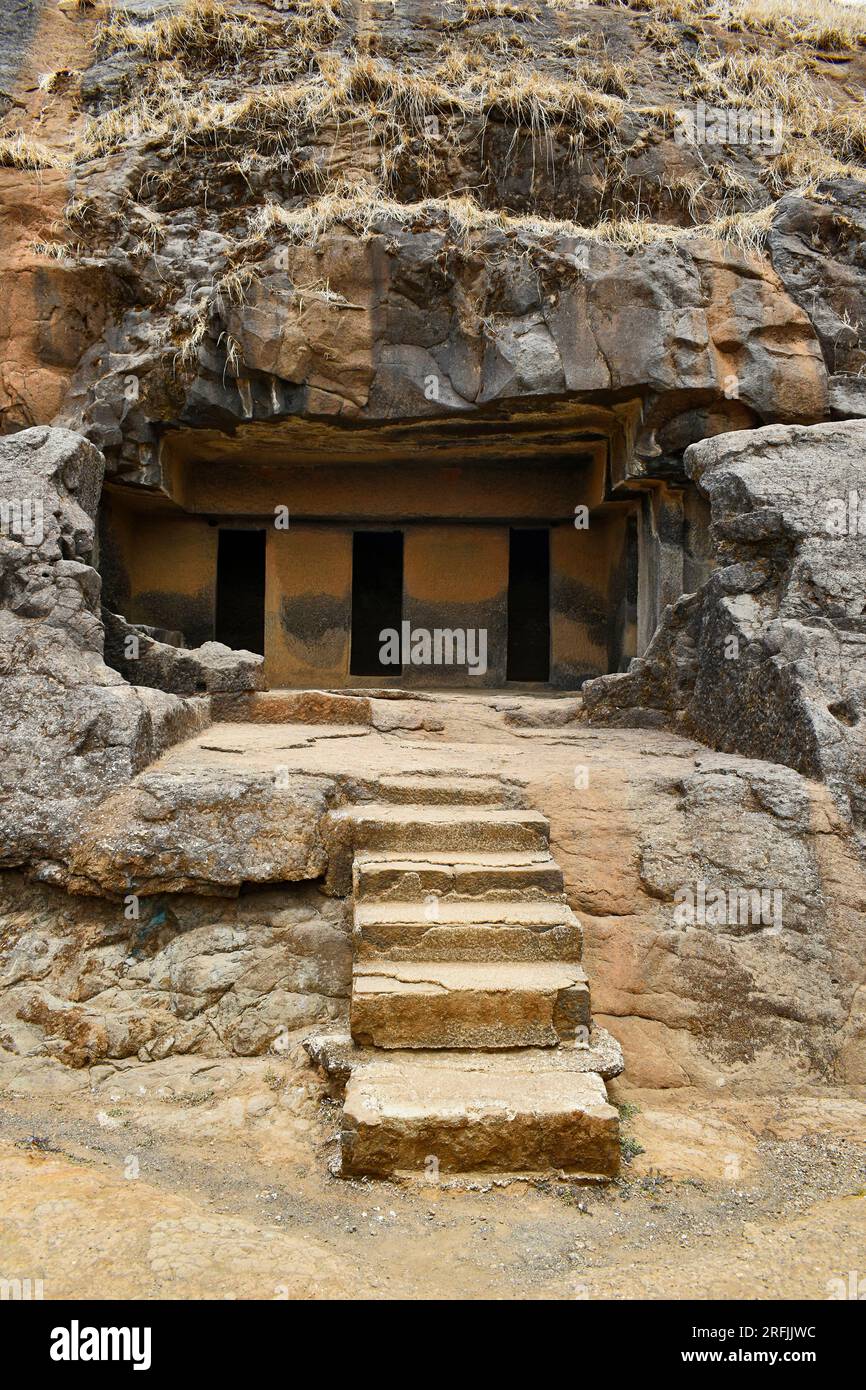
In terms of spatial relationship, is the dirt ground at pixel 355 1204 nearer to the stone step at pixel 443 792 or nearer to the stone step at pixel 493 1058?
the stone step at pixel 493 1058

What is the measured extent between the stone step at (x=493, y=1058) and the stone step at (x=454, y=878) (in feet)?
1.72

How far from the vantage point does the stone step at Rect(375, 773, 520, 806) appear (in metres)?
3.99

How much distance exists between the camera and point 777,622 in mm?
4477

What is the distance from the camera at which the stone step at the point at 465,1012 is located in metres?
3.06

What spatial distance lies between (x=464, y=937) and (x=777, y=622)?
2067 mm

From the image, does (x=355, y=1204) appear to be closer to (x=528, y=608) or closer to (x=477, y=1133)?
(x=477, y=1133)

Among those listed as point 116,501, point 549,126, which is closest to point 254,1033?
point 116,501

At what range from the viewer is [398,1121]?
107 inches

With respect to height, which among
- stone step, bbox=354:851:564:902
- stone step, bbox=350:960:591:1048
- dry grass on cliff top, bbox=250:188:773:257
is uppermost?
dry grass on cliff top, bbox=250:188:773:257

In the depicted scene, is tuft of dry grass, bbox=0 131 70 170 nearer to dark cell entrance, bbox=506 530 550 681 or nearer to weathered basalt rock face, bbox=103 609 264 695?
weathered basalt rock face, bbox=103 609 264 695

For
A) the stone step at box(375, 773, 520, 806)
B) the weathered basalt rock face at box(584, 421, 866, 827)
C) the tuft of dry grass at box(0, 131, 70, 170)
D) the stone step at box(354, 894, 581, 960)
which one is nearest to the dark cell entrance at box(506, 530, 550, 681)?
the tuft of dry grass at box(0, 131, 70, 170)

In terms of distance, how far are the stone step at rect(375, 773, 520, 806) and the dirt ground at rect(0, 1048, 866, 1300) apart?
101cm

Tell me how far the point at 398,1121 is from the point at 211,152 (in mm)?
8834

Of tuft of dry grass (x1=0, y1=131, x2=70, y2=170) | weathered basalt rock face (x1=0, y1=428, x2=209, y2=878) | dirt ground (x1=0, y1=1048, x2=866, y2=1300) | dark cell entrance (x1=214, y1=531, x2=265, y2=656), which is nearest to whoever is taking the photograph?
dirt ground (x1=0, y1=1048, x2=866, y2=1300)
